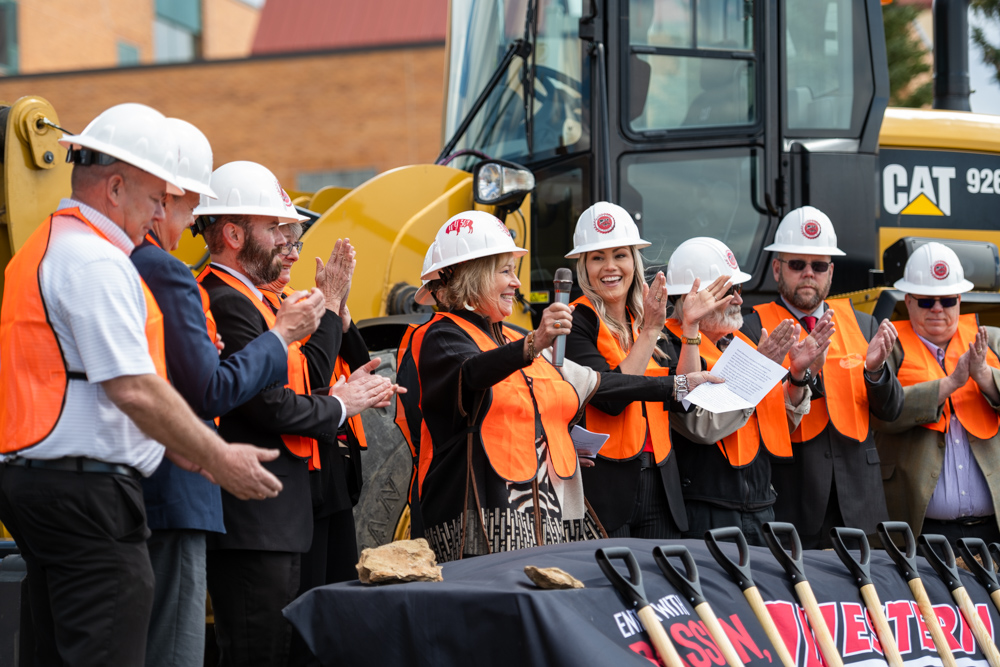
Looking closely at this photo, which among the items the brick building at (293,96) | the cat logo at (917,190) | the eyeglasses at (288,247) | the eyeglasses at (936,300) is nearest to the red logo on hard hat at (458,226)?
the eyeglasses at (288,247)

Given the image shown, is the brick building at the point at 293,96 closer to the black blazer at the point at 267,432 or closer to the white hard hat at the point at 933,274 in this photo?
the white hard hat at the point at 933,274

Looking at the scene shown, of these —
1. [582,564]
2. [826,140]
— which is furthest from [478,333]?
[826,140]

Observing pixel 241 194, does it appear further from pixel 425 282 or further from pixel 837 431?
pixel 837 431

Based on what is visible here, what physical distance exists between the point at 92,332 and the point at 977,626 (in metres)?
2.88

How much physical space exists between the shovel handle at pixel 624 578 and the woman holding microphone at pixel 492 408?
1.95 ft

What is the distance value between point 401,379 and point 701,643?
1449mm

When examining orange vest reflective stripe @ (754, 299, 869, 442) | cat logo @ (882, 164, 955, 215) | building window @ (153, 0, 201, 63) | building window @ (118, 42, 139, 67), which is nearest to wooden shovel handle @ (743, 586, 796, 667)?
orange vest reflective stripe @ (754, 299, 869, 442)

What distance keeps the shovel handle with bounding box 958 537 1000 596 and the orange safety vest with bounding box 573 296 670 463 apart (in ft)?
3.66

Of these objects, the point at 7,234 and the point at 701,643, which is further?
the point at 7,234

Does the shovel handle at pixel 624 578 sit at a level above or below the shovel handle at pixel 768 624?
above

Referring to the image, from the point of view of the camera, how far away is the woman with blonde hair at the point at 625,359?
4.16 m

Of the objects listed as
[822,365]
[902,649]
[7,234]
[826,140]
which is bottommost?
[902,649]

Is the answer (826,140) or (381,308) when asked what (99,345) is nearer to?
(381,308)

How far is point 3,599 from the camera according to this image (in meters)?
3.36
